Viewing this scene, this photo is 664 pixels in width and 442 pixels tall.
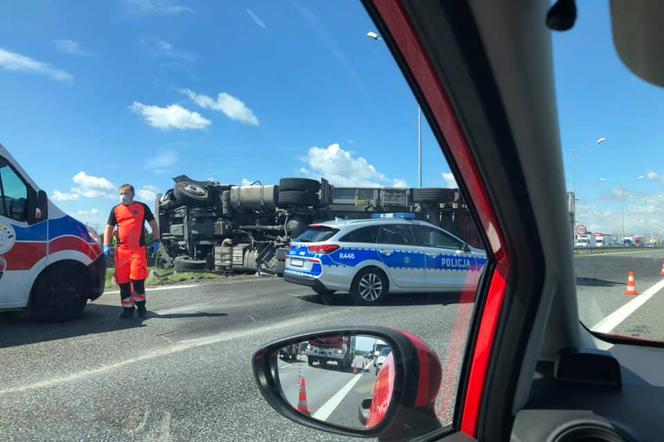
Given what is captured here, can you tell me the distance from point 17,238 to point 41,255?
0.40 m

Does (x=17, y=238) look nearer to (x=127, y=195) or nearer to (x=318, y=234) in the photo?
(x=127, y=195)

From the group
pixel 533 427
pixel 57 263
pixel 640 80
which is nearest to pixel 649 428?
pixel 533 427

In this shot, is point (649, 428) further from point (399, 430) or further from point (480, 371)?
Answer: point (399, 430)

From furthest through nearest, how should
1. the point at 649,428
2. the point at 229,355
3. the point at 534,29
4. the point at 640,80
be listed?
the point at 229,355 < the point at 649,428 < the point at 640,80 < the point at 534,29

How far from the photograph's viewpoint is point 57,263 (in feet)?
21.1

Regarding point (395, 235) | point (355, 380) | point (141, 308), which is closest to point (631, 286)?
point (355, 380)

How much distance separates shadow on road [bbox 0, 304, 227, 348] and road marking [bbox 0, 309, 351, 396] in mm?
1334

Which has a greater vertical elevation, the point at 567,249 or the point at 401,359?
the point at 567,249

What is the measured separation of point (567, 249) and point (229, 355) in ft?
11.3

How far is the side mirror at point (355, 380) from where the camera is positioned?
149 cm

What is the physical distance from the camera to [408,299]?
4.89 m

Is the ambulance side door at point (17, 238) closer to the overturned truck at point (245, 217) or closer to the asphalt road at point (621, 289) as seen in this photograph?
the overturned truck at point (245, 217)

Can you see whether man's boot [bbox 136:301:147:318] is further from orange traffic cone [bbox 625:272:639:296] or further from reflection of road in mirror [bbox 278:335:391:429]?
orange traffic cone [bbox 625:272:639:296]

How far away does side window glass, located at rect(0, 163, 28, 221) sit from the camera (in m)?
5.67
